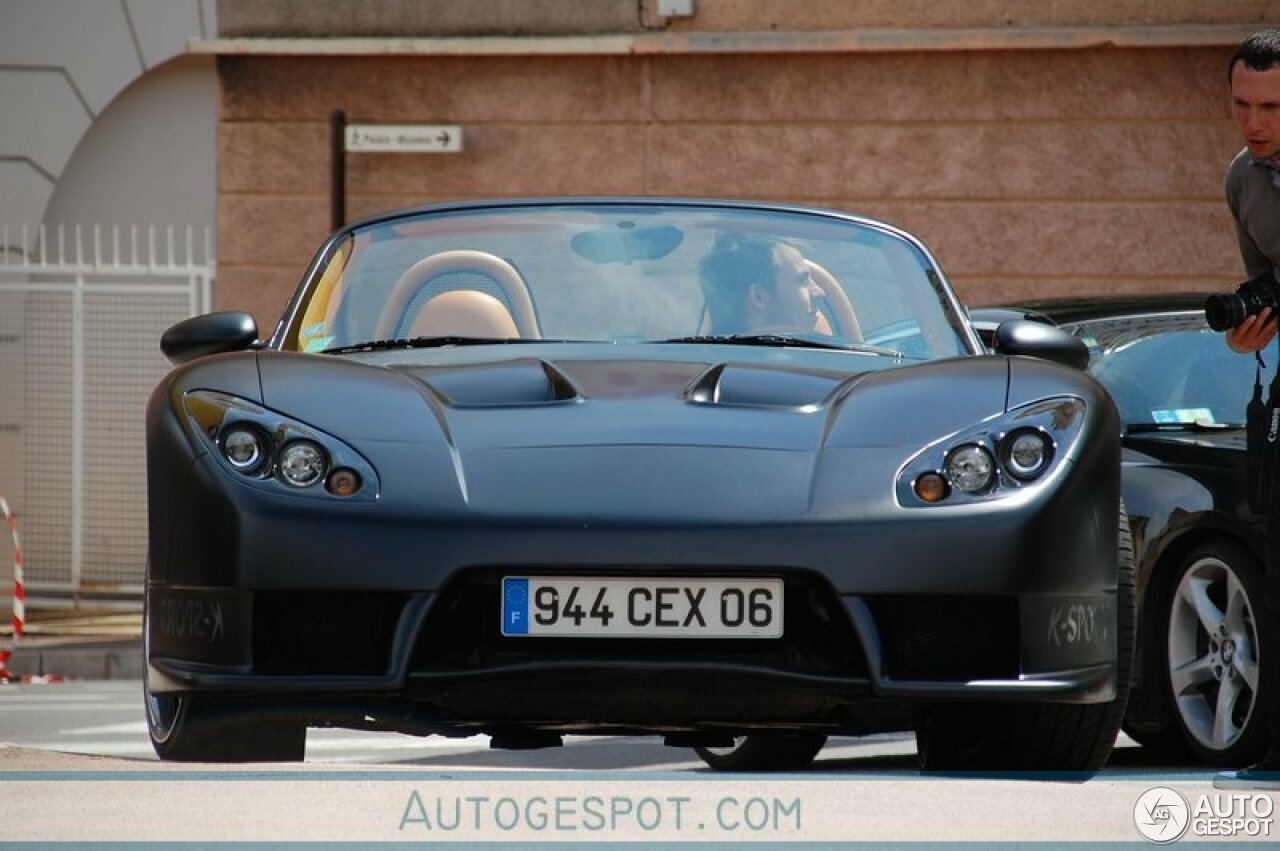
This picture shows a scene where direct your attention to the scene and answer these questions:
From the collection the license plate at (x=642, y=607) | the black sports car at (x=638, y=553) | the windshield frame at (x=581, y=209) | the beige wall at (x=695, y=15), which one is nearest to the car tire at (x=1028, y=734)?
the black sports car at (x=638, y=553)

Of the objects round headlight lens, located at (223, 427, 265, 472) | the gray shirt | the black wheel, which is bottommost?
the black wheel

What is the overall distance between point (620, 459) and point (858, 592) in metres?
0.48

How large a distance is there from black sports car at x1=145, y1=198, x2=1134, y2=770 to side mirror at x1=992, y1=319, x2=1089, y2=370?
44 cm

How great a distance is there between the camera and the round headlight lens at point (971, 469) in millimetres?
4496

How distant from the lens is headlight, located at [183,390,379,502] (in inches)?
176

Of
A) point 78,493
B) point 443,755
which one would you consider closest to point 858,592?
point 443,755

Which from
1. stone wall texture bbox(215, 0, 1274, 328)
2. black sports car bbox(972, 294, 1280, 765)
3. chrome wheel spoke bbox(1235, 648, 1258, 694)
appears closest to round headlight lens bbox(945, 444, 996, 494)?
black sports car bbox(972, 294, 1280, 765)

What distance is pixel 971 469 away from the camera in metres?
4.51

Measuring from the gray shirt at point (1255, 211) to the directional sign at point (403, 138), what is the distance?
12733 millimetres

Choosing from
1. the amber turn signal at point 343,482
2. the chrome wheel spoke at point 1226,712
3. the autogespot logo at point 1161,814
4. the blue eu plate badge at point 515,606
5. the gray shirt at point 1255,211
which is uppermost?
the gray shirt at point 1255,211

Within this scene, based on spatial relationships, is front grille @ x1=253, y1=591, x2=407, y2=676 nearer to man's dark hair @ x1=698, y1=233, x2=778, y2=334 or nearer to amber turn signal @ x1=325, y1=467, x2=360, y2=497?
amber turn signal @ x1=325, y1=467, x2=360, y2=497

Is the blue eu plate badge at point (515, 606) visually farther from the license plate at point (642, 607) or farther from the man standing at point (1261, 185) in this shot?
the man standing at point (1261, 185)

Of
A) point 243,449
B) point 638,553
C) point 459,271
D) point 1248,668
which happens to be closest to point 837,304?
point 459,271

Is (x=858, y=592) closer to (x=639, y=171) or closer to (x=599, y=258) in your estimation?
(x=599, y=258)
